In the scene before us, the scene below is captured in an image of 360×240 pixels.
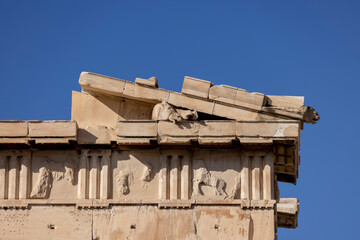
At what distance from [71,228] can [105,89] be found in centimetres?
318

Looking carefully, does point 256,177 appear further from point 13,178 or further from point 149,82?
point 13,178

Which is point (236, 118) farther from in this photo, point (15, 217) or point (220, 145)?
point (15, 217)

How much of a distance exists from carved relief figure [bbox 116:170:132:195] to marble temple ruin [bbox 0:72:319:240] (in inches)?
0.8

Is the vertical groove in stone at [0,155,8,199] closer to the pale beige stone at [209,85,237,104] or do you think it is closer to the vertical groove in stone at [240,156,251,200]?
the pale beige stone at [209,85,237,104]

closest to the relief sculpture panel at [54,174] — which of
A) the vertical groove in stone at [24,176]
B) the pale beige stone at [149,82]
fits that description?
the vertical groove in stone at [24,176]

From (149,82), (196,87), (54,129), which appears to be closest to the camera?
(54,129)

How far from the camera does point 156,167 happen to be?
34.5 m

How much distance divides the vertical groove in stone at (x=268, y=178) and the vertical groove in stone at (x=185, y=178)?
1.63 metres

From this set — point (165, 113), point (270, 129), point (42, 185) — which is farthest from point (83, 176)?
point (270, 129)

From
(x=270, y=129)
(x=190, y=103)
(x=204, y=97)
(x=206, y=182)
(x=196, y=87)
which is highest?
(x=196, y=87)

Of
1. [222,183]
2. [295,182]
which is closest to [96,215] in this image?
[222,183]

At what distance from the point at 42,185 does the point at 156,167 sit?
97.3 inches

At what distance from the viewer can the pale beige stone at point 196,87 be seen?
34.6 meters

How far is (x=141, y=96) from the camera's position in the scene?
3488 centimetres
